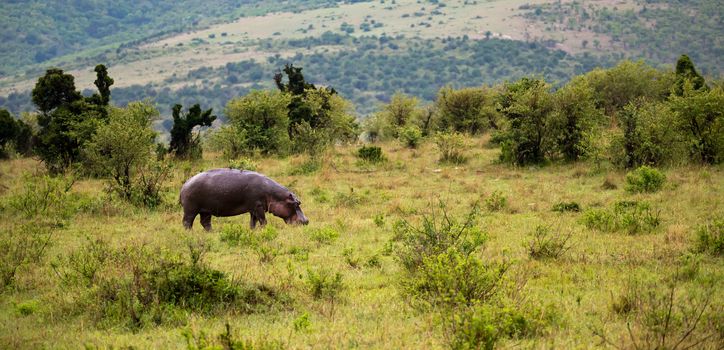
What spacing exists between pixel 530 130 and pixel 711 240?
12.9 m

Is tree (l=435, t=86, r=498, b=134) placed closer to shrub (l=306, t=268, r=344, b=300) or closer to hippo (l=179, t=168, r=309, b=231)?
hippo (l=179, t=168, r=309, b=231)

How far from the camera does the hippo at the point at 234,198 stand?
1396 centimetres

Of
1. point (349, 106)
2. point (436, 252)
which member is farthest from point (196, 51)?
point (436, 252)

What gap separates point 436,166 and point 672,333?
18.3 meters

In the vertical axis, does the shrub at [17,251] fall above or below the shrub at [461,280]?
below

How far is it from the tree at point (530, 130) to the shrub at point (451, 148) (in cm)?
186

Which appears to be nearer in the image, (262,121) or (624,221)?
(624,221)

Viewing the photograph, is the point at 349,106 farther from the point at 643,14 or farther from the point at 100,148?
the point at 643,14

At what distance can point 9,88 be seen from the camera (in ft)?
440

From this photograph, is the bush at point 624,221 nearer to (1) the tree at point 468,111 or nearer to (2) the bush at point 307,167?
(2) the bush at point 307,167

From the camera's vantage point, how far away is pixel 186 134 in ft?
94.7

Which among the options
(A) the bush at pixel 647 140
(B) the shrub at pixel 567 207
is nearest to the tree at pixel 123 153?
(B) the shrub at pixel 567 207

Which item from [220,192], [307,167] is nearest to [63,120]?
[307,167]

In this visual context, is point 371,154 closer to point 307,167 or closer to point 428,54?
point 307,167
